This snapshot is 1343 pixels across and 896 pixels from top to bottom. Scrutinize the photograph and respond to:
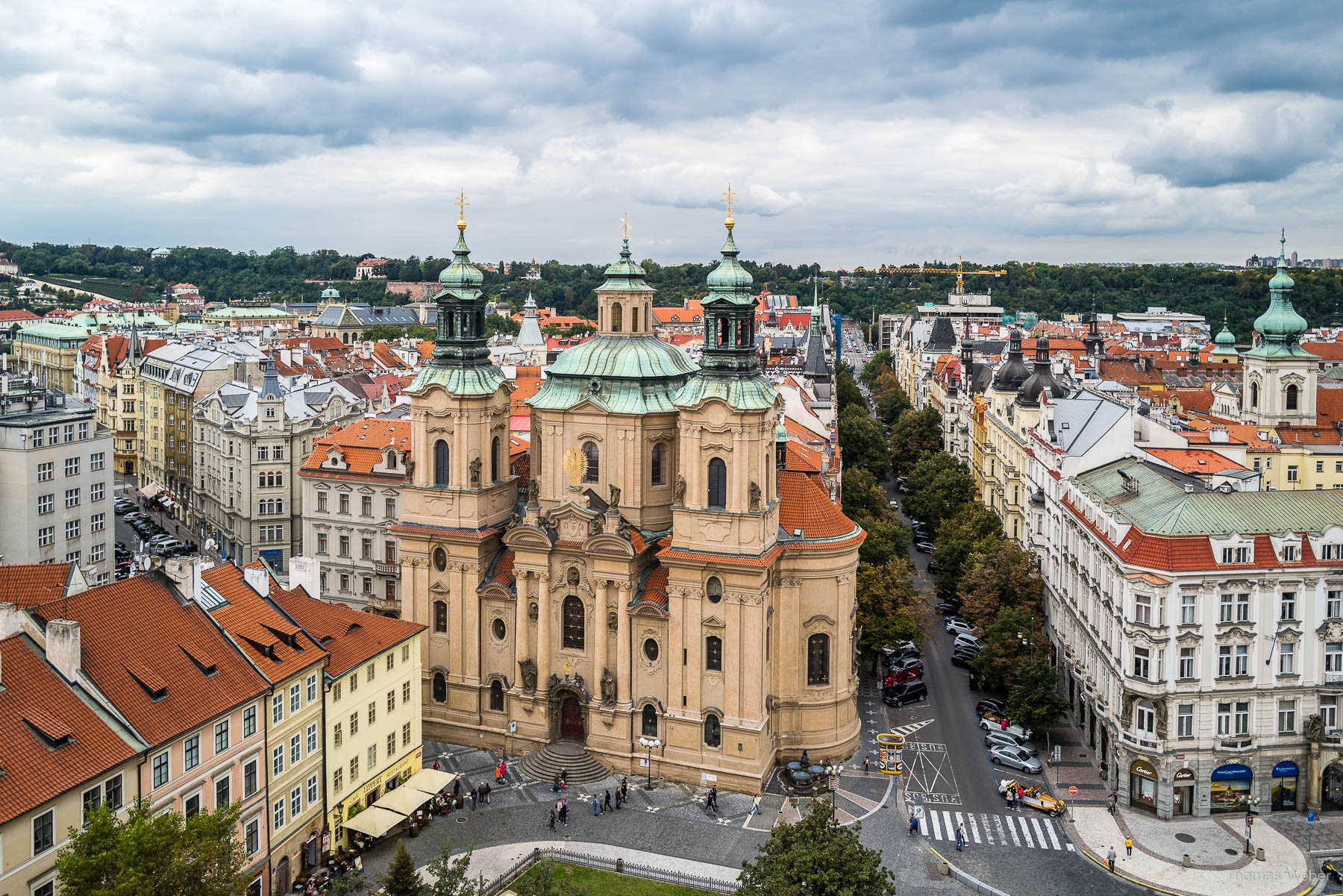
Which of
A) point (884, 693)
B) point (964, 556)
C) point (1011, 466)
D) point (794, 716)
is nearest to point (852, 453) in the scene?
point (1011, 466)

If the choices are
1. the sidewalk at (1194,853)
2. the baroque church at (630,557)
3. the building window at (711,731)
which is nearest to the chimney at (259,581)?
the baroque church at (630,557)

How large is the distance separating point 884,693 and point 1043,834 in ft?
63.7

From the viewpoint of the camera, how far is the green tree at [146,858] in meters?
32.7

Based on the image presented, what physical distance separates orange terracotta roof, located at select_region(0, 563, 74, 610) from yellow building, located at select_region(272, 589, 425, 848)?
369 inches

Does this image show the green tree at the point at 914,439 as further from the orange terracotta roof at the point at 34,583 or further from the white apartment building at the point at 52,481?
the orange terracotta roof at the point at 34,583

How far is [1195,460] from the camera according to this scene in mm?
76688

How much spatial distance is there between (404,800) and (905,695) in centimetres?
3381

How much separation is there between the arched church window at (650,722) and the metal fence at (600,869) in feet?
33.8

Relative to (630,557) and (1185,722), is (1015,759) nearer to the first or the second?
(1185,722)

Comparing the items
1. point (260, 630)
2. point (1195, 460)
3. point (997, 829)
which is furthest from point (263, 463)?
point (1195, 460)

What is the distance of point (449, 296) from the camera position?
67.2m

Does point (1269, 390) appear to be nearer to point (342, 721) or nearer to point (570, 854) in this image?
point (570, 854)

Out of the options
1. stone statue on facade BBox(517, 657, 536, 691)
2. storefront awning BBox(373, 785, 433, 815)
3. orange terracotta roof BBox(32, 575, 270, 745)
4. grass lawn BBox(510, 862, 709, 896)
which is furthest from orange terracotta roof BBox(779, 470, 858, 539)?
orange terracotta roof BBox(32, 575, 270, 745)

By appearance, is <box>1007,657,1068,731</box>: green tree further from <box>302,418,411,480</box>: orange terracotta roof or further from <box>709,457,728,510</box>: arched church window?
<box>302,418,411,480</box>: orange terracotta roof
